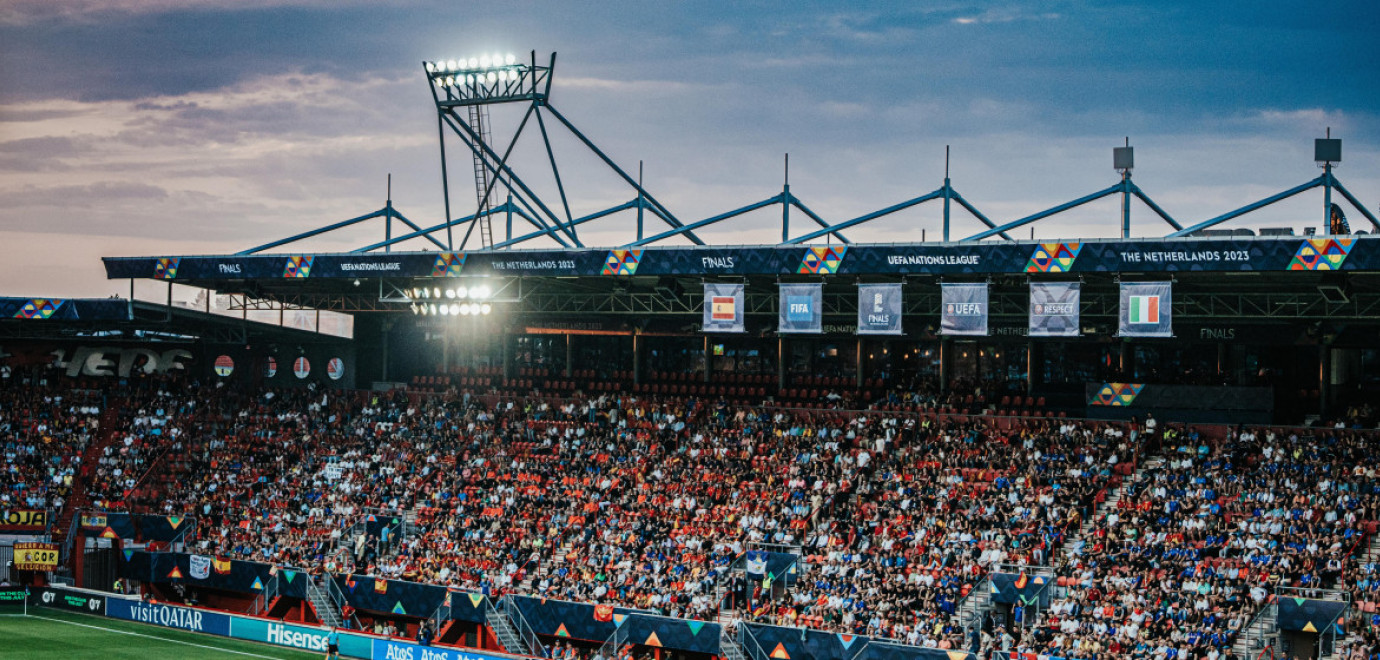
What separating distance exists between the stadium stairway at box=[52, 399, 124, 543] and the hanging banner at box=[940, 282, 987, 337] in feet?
101

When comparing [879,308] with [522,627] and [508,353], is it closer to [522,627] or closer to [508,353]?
[522,627]

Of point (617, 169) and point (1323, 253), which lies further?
point (617, 169)

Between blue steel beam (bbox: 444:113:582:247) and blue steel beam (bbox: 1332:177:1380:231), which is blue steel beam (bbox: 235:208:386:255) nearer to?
blue steel beam (bbox: 444:113:582:247)

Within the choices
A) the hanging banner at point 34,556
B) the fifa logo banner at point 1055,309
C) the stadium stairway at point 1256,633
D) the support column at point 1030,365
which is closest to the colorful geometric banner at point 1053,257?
the fifa logo banner at point 1055,309

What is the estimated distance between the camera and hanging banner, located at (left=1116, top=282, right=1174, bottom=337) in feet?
112

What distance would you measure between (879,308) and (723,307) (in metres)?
4.66

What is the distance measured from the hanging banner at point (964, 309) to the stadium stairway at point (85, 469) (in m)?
30.7

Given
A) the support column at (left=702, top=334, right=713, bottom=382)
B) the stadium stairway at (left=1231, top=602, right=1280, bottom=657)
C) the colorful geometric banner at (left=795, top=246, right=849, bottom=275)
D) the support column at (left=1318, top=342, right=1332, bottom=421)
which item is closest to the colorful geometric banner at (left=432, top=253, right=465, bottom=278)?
the support column at (left=702, top=334, right=713, bottom=382)

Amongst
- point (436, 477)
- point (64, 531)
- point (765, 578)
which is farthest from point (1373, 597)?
point (64, 531)

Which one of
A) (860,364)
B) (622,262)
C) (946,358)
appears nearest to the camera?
(622,262)

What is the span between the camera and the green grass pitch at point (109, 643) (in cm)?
3731

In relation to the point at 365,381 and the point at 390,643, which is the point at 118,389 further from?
the point at 390,643

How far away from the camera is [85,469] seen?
48781 mm

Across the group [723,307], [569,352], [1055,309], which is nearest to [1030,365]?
[1055,309]
